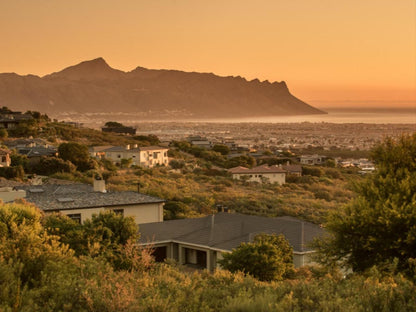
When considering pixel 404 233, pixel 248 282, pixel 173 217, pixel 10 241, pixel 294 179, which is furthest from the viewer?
pixel 294 179

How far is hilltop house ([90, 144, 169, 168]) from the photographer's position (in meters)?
77.7

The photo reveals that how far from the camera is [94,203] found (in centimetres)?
3164

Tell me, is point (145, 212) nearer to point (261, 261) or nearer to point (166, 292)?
point (261, 261)

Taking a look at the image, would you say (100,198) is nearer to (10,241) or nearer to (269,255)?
(269,255)

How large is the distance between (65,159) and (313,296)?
4850cm

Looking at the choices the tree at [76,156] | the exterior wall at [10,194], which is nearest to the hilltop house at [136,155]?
the tree at [76,156]

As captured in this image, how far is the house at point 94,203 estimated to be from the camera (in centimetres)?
3086

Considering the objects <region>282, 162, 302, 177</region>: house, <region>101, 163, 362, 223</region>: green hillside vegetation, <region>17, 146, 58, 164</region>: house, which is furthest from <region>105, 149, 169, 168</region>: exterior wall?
<region>282, 162, 302, 177</region>: house

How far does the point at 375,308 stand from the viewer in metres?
11.5

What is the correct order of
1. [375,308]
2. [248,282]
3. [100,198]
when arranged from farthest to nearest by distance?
[100,198]
[248,282]
[375,308]

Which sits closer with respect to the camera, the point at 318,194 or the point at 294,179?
the point at 318,194

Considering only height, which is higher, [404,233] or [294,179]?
[404,233]

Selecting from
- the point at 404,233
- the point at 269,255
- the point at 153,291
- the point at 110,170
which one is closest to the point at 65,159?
the point at 110,170

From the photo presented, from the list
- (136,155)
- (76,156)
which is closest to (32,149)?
(76,156)
